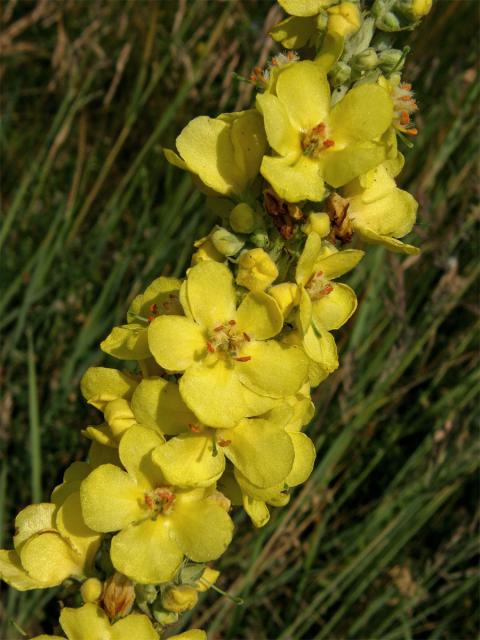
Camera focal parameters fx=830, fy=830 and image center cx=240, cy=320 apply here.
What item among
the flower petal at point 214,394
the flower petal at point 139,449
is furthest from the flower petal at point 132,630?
the flower petal at point 214,394

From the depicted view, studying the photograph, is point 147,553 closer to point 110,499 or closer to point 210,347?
point 110,499

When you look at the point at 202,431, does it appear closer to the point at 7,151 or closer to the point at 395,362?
the point at 395,362

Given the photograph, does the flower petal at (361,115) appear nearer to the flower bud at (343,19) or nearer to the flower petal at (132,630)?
the flower bud at (343,19)

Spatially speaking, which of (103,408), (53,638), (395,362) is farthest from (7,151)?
(53,638)

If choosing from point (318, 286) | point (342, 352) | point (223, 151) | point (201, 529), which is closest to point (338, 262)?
point (318, 286)

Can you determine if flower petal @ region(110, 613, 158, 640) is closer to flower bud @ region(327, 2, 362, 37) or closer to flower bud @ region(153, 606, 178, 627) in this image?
flower bud @ region(153, 606, 178, 627)
